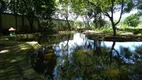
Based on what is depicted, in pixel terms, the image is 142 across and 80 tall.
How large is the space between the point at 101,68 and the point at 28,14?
22006 millimetres

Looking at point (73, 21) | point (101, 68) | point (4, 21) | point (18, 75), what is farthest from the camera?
point (73, 21)

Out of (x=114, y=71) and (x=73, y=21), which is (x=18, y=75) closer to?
(x=114, y=71)

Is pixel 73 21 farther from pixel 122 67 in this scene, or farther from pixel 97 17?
pixel 122 67

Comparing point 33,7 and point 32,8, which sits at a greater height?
point 33,7

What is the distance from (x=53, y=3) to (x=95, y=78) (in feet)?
86.8

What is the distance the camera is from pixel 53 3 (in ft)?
100

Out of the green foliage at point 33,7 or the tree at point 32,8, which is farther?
the tree at point 32,8

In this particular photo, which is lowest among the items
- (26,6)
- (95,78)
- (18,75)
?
(95,78)

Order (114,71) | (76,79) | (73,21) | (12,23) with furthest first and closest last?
(73,21) < (12,23) < (114,71) < (76,79)

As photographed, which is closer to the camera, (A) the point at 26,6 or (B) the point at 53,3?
(A) the point at 26,6

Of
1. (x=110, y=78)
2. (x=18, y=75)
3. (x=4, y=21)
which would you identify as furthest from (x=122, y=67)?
(x=4, y=21)

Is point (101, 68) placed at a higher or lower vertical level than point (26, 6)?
lower

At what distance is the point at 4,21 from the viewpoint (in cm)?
2295

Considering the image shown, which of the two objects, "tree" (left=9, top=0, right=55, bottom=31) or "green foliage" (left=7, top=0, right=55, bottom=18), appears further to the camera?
"tree" (left=9, top=0, right=55, bottom=31)
